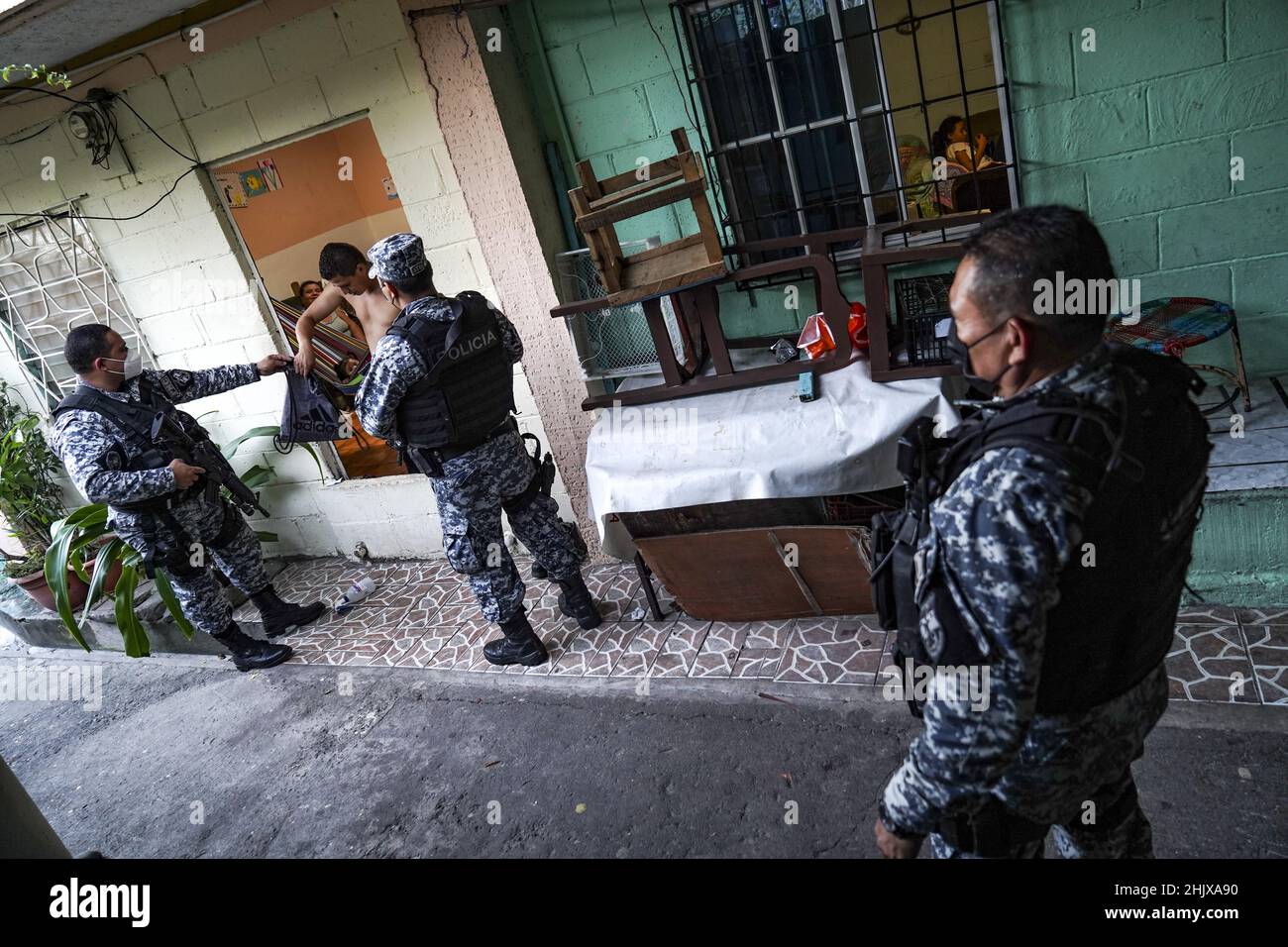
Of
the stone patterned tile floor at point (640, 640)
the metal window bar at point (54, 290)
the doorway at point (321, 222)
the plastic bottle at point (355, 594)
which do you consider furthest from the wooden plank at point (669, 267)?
the metal window bar at point (54, 290)

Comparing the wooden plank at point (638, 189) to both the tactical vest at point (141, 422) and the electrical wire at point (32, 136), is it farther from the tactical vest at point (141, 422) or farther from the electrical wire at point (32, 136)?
the electrical wire at point (32, 136)

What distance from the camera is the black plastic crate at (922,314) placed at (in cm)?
315

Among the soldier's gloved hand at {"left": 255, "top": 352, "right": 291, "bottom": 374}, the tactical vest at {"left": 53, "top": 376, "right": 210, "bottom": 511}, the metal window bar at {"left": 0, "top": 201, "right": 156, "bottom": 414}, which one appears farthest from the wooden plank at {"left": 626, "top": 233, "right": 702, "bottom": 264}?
the metal window bar at {"left": 0, "top": 201, "right": 156, "bottom": 414}

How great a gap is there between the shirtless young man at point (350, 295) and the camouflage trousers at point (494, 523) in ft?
2.40

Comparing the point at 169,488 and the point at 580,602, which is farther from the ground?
the point at 169,488

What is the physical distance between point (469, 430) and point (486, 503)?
0.42 m

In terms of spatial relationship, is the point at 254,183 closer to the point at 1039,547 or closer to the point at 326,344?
the point at 326,344

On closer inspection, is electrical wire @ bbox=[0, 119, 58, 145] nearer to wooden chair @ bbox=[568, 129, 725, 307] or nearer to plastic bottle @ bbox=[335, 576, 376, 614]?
plastic bottle @ bbox=[335, 576, 376, 614]

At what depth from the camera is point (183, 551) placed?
4438 mm

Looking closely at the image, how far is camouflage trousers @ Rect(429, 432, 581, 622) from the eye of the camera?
3.77 metres

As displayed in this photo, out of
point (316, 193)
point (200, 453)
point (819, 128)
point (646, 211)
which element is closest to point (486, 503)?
point (646, 211)

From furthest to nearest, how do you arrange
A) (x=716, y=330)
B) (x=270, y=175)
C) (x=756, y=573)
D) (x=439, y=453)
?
1. (x=270, y=175)
2. (x=439, y=453)
3. (x=756, y=573)
4. (x=716, y=330)

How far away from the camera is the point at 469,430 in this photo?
3.62 m

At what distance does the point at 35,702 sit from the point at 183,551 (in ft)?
6.15
